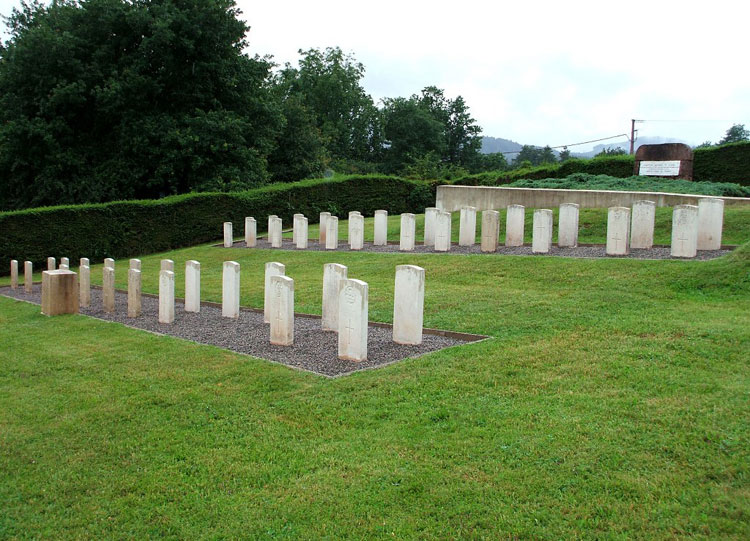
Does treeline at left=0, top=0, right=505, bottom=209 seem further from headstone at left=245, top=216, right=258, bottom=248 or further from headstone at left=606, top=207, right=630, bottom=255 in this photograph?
headstone at left=606, top=207, right=630, bottom=255

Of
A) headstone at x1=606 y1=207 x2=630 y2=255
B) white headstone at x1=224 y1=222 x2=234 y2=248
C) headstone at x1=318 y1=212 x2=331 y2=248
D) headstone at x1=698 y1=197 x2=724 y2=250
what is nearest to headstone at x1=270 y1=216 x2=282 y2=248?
headstone at x1=318 y1=212 x2=331 y2=248

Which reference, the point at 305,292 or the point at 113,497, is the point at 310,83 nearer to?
the point at 305,292

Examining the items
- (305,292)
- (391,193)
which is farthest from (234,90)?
(305,292)

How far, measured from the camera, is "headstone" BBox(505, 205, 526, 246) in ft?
51.1

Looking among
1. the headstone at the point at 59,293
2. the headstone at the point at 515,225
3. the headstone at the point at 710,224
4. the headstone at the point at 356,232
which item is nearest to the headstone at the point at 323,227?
the headstone at the point at 356,232

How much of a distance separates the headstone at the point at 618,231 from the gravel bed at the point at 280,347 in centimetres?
594

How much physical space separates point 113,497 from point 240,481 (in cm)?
90

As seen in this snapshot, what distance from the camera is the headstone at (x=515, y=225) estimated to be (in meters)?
15.6

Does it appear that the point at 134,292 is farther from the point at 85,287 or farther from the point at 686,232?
the point at 686,232

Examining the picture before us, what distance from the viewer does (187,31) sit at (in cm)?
2872

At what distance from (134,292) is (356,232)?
757 centimetres

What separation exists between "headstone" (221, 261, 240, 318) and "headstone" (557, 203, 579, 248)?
7634mm

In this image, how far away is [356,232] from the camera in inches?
715

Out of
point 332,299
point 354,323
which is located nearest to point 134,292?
point 332,299
